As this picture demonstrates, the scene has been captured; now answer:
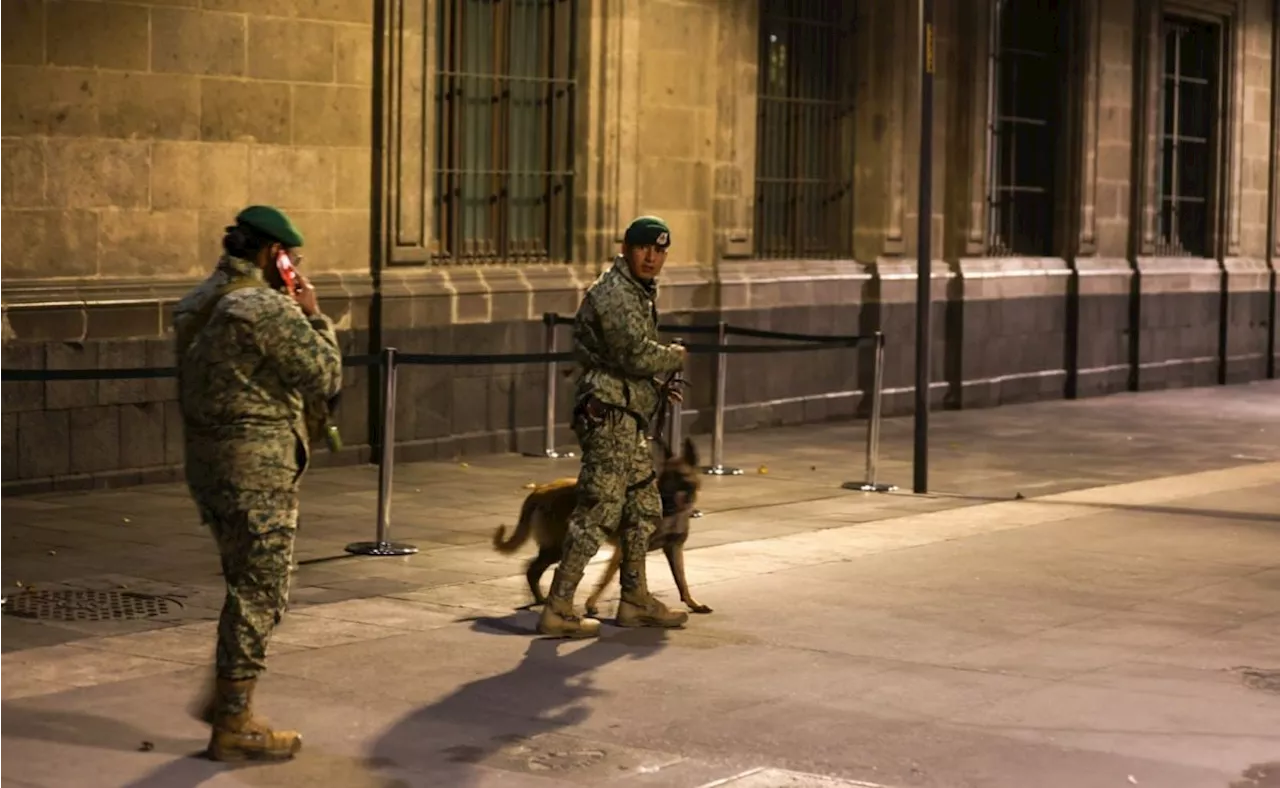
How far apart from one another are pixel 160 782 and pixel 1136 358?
19169mm

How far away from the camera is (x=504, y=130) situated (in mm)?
16875

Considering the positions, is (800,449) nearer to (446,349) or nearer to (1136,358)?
(446,349)

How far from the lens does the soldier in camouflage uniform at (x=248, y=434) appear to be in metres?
7.02

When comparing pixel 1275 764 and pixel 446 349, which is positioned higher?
pixel 446 349

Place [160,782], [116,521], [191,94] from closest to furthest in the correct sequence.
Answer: [160,782] < [116,521] < [191,94]

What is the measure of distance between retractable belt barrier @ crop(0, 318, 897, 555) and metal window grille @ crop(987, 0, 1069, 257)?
608cm

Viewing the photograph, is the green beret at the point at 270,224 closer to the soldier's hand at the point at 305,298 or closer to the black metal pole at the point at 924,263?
the soldier's hand at the point at 305,298

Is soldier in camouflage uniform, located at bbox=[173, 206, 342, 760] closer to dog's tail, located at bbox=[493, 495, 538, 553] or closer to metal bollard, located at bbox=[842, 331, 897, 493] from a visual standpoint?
dog's tail, located at bbox=[493, 495, 538, 553]

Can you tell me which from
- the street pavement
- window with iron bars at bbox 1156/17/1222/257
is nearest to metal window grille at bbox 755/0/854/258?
the street pavement

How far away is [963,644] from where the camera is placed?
930 centimetres

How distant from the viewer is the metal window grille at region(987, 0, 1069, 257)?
22688 millimetres

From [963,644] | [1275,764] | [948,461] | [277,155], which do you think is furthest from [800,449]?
[1275,764]

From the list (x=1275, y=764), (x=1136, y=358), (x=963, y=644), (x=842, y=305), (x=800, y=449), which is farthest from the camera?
(x=1136, y=358)

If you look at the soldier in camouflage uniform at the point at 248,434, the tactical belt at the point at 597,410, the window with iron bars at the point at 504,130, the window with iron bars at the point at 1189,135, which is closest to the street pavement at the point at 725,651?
the soldier in camouflage uniform at the point at 248,434
